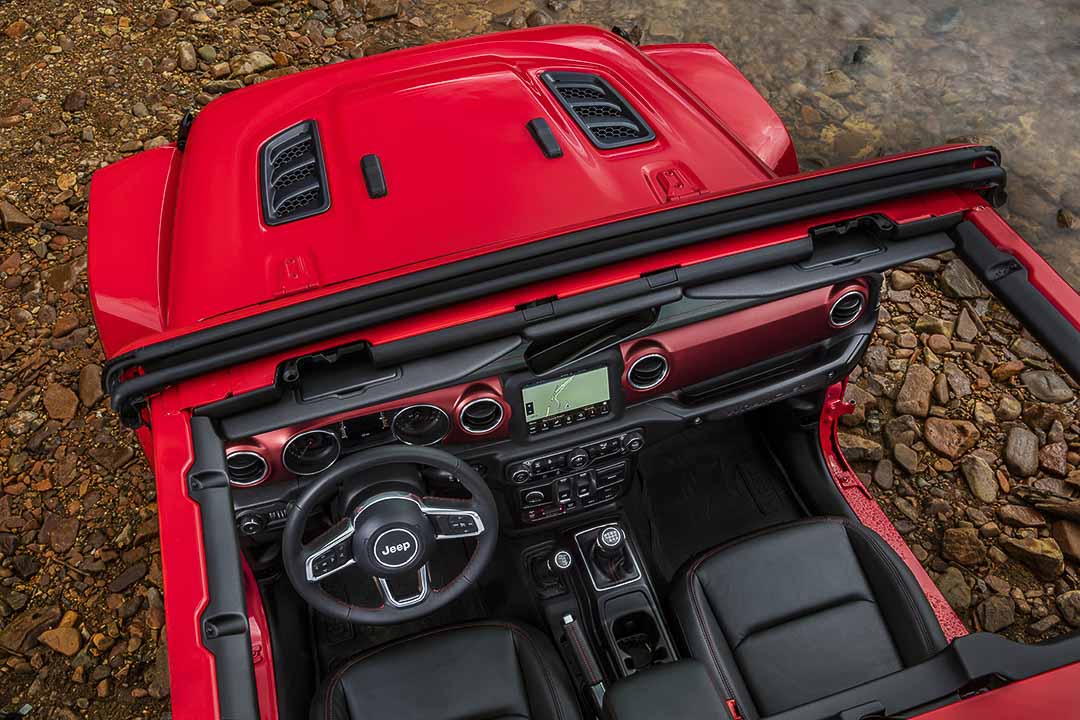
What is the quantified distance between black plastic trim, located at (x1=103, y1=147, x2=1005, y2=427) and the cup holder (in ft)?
4.50

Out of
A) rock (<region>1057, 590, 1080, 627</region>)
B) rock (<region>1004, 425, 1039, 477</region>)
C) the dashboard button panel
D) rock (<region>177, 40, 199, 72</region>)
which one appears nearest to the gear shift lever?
the dashboard button panel

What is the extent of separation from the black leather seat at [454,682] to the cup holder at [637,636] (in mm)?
437

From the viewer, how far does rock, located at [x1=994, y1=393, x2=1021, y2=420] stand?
3.64 meters

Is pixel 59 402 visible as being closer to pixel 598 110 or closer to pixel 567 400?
pixel 567 400

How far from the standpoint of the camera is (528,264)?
78.1 inches

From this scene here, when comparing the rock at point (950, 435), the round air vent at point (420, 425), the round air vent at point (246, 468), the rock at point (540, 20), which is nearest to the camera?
the round air vent at point (246, 468)

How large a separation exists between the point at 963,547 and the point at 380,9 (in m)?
4.50

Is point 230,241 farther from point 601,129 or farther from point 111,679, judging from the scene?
point 111,679

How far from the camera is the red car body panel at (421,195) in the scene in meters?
2.04

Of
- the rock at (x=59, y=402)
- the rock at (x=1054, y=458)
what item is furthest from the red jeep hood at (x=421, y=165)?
the rock at (x=1054, y=458)

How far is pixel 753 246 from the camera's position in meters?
2.07

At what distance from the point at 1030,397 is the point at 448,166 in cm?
282

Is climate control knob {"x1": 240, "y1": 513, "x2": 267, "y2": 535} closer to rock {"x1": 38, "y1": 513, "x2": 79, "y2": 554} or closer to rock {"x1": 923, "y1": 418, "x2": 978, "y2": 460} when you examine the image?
rock {"x1": 38, "y1": 513, "x2": 79, "y2": 554}

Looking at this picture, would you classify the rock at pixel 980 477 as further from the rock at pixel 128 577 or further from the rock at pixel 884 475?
the rock at pixel 128 577
